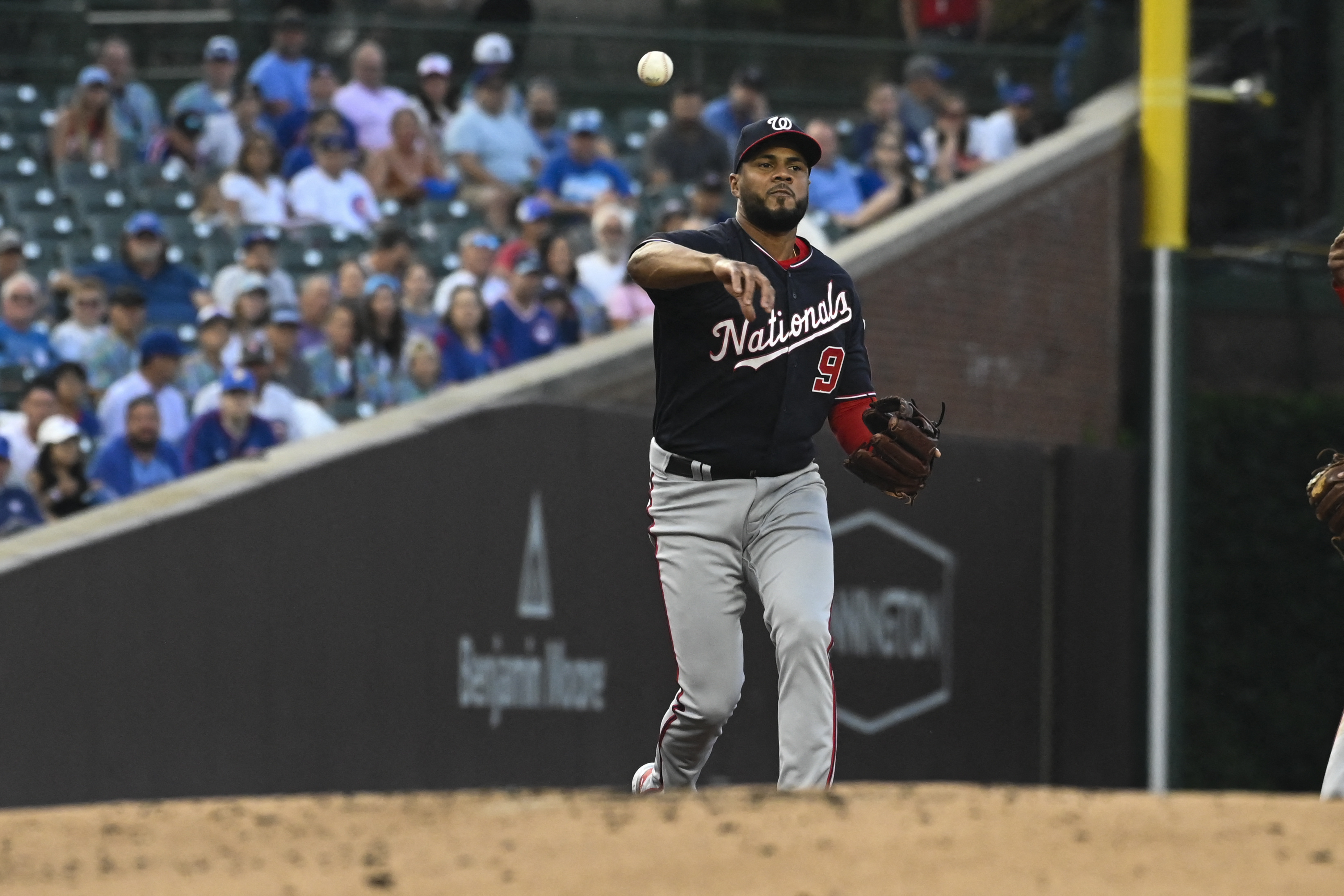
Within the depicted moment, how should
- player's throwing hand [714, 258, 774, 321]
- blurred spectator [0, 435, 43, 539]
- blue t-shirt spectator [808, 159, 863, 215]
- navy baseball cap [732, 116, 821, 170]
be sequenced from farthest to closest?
blue t-shirt spectator [808, 159, 863, 215]
blurred spectator [0, 435, 43, 539]
navy baseball cap [732, 116, 821, 170]
player's throwing hand [714, 258, 774, 321]

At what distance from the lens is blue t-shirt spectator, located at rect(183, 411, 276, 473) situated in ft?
32.0

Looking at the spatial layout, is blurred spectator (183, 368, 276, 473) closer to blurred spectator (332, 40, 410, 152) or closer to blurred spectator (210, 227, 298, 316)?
blurred spectator (210, 227, 298, 316)

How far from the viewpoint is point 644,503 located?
33.1ft

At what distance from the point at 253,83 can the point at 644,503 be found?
520 cm

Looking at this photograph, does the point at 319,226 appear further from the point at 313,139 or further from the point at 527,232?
the point at 527,232

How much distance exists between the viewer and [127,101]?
13359 mm

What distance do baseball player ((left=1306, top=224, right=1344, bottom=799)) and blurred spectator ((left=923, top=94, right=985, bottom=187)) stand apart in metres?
8.66

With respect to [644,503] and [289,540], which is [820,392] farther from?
[644,503]

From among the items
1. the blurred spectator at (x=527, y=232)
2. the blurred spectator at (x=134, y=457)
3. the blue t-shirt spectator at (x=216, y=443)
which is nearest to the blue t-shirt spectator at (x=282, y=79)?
the blurred spectator at (x=527, y=232)

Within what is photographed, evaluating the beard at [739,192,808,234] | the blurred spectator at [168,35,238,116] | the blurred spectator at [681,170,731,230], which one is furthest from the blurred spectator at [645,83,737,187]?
the beard at [739,192,808,234]

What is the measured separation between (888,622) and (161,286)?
4289 millimetres

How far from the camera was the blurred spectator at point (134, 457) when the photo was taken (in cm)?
936

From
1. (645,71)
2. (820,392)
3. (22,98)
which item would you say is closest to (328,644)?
(645,71)

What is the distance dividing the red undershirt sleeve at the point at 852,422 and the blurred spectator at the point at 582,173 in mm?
7203
